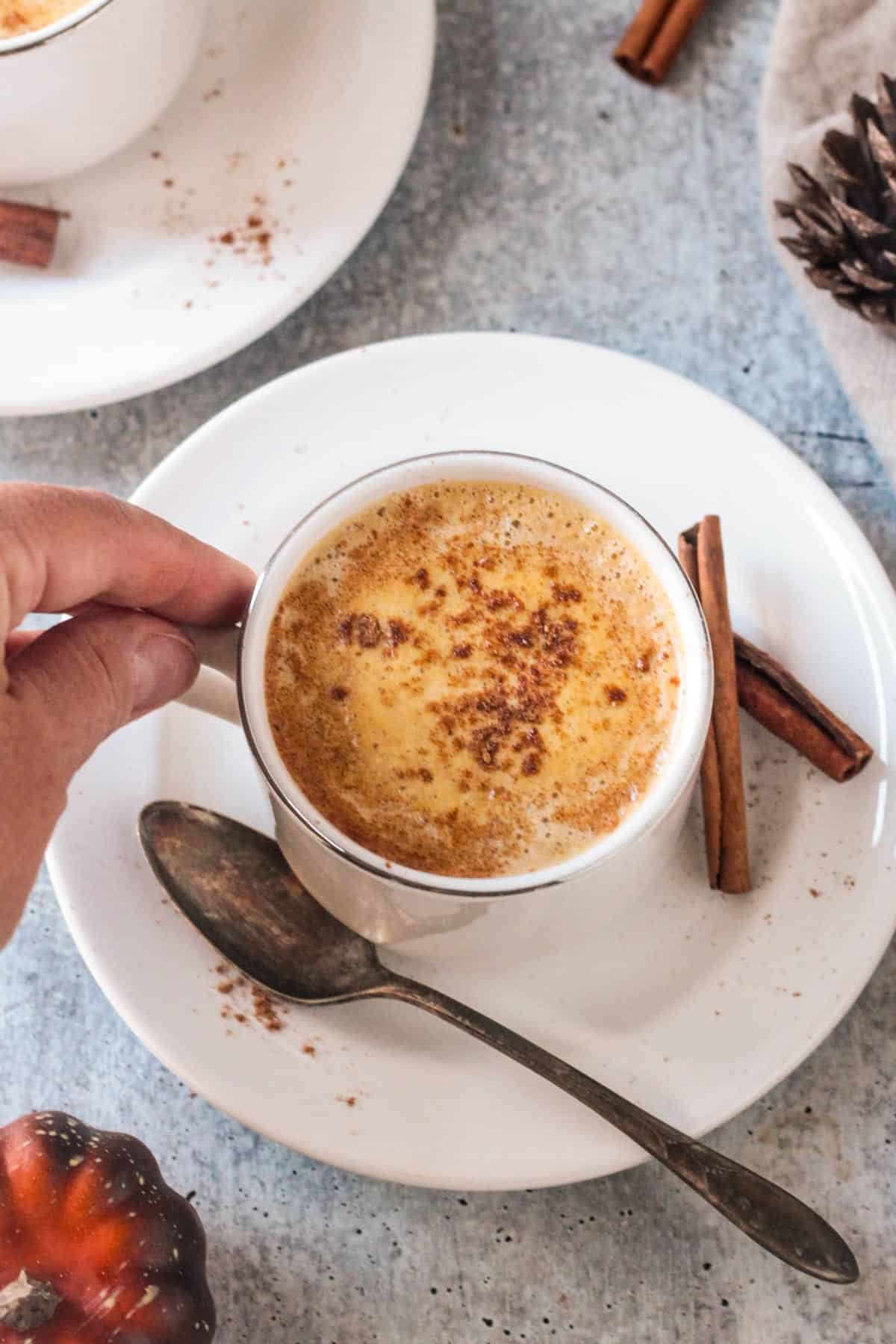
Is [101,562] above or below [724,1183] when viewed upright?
above

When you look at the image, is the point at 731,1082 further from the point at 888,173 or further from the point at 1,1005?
Answer: the point at 888,173

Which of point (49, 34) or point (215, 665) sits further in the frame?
point (49, 34)

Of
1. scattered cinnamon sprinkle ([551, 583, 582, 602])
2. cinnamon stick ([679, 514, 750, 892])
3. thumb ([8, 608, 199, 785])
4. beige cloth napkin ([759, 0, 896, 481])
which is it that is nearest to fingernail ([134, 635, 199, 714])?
thumb ([8, 608, 199, 785])

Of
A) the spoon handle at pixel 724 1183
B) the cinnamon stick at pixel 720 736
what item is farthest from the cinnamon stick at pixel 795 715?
the spoon handle at pixel 724 1183

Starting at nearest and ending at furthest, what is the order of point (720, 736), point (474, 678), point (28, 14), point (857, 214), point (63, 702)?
point (63, 702) < point (474, 678) < point (720, 736) < point (857, 214) < point (28, 14)

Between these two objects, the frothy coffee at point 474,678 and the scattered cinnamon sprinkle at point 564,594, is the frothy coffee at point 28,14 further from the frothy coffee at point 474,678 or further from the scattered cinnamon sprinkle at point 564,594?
the scattered cinnamon sprinkle at point 564,594

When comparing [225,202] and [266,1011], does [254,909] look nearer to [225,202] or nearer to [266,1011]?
[266,1011]

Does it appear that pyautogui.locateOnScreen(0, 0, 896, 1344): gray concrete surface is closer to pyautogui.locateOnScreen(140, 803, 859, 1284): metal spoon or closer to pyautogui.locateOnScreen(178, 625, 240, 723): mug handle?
pyautogui.locateOnScreen(140, 803, 859, 1284): metal spoon

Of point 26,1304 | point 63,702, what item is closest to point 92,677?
point 63,702
